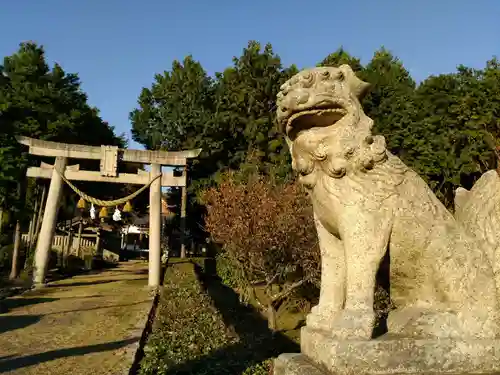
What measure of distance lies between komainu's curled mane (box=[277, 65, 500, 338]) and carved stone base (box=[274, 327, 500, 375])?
0.08m

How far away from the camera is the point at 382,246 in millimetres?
2486

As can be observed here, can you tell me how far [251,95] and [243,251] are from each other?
1196 centimetres

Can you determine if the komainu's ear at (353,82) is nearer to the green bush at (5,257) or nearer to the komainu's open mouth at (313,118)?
the komainu's open mouth at (313,118)

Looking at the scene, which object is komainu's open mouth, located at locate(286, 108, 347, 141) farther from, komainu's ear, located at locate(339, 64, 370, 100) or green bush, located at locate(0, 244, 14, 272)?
green bush, located at locate(0, 244, 14, 272)

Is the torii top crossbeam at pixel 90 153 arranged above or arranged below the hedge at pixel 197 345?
above

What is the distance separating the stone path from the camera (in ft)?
19.3

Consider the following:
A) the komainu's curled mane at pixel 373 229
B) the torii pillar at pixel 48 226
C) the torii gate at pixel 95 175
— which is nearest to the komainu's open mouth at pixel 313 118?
the komainu's curled mane at pixel 373 229

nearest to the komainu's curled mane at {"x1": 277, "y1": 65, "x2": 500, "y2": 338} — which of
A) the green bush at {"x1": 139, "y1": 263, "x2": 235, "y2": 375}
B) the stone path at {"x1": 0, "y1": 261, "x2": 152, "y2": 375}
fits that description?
the stone path at {"x1": 0, "y1": 261, "x2": 152, "y2": 375}

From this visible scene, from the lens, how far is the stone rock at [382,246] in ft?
7.84

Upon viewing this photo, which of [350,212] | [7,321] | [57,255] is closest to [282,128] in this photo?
[350,212]

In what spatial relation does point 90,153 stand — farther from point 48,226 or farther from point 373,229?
point 373,229

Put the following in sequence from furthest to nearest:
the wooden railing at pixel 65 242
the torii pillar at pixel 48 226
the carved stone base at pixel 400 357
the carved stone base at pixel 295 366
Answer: the wooden railing at pixel 65 242
the torii pillar at pixel 48 226
the carved stone base at pixel 295 366
the carved stone base at pixel 400 357

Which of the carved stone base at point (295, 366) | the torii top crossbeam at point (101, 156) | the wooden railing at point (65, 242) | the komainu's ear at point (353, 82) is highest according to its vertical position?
the torii top crossbeam at point (101, 156)

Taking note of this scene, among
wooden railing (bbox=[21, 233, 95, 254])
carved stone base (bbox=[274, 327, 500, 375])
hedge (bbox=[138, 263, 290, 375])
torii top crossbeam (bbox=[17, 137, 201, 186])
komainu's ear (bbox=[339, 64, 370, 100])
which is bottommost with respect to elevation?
hedge (bbox=[138, 263, 290, 375])
